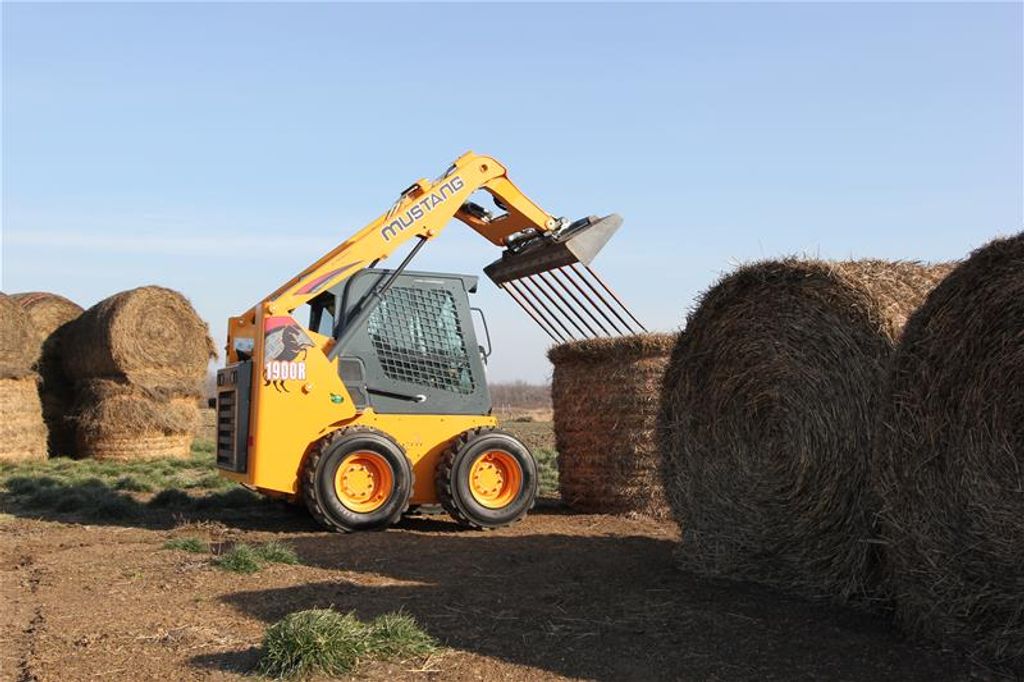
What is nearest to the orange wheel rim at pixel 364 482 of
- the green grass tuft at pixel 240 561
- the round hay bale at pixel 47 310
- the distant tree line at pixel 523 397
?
the green grass tuft at pixel 240 561

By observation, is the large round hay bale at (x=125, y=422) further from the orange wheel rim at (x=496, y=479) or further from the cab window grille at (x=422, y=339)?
the orange wheel rim at (x=496, y=479)

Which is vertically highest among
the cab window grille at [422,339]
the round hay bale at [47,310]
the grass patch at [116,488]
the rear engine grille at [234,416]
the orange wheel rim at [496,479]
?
the round hay bale at [47,310]

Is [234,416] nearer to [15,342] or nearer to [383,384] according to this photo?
[383,384]

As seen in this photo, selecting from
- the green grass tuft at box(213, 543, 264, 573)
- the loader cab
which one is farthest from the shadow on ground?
the loader cab

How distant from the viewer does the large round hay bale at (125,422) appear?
592 inches

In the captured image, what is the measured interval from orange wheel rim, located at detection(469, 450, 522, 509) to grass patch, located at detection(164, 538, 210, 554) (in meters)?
2.39

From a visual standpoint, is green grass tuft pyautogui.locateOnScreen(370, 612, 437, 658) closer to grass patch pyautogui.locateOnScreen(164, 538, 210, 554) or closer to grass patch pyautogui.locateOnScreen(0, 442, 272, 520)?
grass patch pyautogui.locateOnScreen(164, 538, 210, 554)

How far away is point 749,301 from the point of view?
21.5 ft

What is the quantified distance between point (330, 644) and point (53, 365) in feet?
43.6

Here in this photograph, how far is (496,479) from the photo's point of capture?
9422 mm

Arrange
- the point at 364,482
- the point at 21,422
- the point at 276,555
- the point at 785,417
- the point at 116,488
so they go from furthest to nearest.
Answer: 1. the point at 21,422
2. the point at 116,488
3. the point at 364,482
4. the point at 276,555
5. the point at 785,417

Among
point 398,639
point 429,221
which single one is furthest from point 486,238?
point 398,639

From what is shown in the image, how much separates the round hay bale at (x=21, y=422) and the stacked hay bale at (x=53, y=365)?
0.41m

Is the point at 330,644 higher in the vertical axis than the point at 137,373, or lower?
lower
